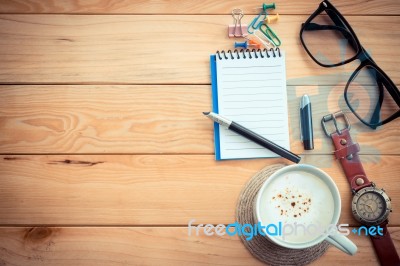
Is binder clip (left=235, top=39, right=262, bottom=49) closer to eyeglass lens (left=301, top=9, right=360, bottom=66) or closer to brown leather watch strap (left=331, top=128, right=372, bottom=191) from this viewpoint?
eyeglass lens (left=301, top=9, right=360, bottom=66)

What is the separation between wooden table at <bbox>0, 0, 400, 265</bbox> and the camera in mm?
640

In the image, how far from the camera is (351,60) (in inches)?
26.9

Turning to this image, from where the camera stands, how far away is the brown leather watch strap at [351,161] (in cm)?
65

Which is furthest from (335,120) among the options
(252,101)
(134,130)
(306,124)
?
(134,130)

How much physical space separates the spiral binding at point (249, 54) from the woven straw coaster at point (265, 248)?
0.23 metres

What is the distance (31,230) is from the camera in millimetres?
642

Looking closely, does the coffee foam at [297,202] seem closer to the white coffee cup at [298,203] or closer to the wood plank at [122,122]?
the white coffee cup at [298,203]

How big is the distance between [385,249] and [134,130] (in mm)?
501

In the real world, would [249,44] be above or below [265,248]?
above

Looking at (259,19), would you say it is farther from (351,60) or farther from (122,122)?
(122,122)

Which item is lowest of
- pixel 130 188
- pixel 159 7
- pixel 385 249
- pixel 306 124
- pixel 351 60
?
pixel 385 249

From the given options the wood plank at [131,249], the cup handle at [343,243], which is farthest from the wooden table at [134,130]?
the cup handle at [343,243]

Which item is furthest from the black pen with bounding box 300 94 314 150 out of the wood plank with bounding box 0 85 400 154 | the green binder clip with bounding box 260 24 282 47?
the green binder clip with bounding box 260 24 282 47

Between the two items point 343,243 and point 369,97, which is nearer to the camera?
point 343,243
